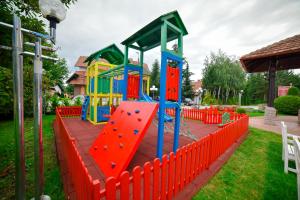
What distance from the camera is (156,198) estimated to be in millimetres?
1996

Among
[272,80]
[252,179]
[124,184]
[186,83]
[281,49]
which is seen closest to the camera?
[124,184]

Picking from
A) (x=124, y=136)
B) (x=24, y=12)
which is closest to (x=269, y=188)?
(x=124, y=136)

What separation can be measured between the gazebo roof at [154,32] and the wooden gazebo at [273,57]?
19.9ft

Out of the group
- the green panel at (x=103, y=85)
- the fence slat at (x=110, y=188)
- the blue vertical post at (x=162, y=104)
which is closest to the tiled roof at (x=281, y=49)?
the blue vertical post at (x=162, y=104)

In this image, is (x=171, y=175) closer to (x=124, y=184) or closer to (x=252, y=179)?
(x=124, y=184)

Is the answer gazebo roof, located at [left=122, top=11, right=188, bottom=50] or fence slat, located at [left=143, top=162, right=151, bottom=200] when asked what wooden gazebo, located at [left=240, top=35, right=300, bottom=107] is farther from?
fence slat, located at [left=143, top=162, right=151, bottom=200]

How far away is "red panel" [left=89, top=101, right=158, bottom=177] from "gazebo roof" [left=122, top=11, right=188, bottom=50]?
1.99 m

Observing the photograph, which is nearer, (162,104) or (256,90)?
(162,104)

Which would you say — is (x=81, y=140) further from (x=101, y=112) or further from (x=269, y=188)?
(x=269, y=188)

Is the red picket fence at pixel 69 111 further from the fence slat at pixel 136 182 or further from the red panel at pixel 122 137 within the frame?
the fence slat at pixel 136 182

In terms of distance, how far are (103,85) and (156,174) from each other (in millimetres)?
6769

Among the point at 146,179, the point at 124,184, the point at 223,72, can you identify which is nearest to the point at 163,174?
the point at 146,179

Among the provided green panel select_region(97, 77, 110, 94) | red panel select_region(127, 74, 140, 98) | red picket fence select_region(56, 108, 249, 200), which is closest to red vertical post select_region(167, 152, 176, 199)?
red picket fence select_region(56, 108, 249, 200)

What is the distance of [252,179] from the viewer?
9.94 feet
